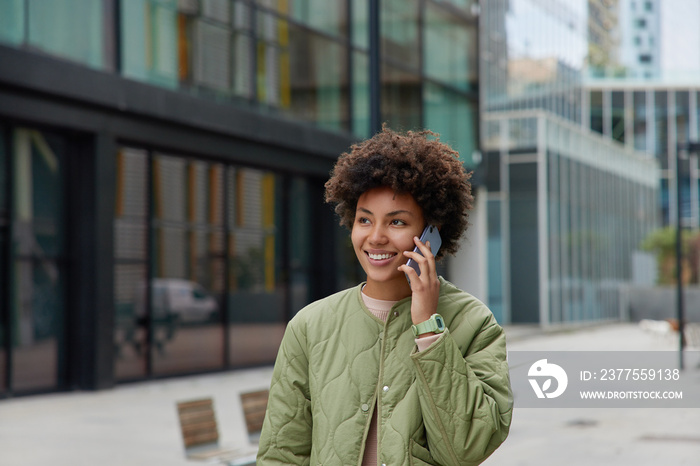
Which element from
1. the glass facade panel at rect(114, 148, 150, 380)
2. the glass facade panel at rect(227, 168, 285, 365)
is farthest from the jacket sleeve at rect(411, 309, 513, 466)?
the glass facade panel at rect(227, 168, 285, 365)

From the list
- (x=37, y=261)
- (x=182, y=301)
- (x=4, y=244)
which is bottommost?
(x=182, y=301)

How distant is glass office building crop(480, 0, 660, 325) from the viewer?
32281 millimetres

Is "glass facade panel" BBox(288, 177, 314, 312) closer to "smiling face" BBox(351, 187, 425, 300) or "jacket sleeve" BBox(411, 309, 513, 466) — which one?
"smiling face" BBox(351, 187, 425, 300)

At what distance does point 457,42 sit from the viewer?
26875 millimetres

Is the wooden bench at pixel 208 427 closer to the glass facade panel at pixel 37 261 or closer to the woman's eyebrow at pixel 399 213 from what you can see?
the glass facade panel at pixel 37 261

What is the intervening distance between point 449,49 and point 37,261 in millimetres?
14639

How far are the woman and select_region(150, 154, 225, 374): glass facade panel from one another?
1465 centimetres

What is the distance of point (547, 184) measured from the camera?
32.7 m

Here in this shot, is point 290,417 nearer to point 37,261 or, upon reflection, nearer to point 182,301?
point 37,261

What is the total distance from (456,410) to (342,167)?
2.47 ft

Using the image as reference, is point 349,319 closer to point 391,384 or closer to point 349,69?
point 391,384

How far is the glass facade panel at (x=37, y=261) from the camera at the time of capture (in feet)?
47.6

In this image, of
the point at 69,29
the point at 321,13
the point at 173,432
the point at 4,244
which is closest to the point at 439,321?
the point at 173,432

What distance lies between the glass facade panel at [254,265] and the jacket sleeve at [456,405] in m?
16.7
